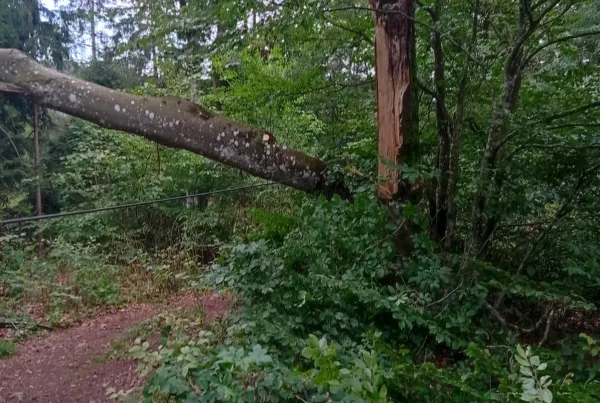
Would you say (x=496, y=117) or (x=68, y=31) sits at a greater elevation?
(x=68, y=31)

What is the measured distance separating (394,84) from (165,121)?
176 centimetres

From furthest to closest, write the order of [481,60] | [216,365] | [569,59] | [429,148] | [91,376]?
[569,59], [429,148], [91,376], [481,60], [216,365]

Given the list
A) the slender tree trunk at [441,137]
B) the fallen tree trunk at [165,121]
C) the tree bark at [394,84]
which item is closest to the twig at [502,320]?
the slender tree trunk at [441,137]

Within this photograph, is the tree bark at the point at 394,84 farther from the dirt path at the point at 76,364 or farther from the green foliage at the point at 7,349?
the green foliage at the point at 7,349

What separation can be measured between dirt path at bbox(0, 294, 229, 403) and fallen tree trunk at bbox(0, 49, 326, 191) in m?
1.38

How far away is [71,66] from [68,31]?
139cm

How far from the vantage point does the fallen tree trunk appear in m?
3.21

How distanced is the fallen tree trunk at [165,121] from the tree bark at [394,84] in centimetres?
74

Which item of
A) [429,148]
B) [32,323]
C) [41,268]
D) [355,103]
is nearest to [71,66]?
[41,268]

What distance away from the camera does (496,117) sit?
276 cm

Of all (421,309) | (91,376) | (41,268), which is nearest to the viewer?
(421,309)

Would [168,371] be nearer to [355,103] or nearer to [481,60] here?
[481,60]

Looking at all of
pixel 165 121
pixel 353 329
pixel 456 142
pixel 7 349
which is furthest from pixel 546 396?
pixel 7 349

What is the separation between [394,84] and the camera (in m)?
3.23
